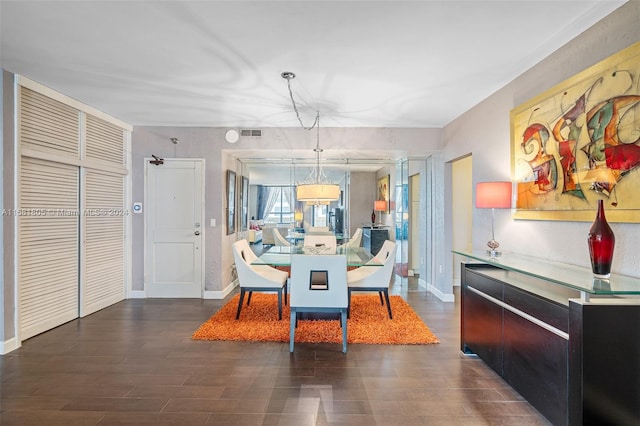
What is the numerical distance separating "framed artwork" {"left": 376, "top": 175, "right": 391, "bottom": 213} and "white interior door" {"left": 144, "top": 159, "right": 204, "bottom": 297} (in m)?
3.12

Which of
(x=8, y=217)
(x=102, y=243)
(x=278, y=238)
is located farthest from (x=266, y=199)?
(x=8, y=217)

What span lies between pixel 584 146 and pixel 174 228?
16.0ft

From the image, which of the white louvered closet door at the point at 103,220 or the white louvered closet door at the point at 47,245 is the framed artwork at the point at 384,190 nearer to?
the white louvered closet door at the point at 103,220

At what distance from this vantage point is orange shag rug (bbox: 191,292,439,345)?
3.20 m

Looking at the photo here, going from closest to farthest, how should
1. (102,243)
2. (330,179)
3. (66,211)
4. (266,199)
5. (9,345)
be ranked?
(9,345)
(66,211)
(102,243)
(330,179)
(266,199)

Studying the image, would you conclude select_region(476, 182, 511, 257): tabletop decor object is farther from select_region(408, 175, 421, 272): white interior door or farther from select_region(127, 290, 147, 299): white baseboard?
select_region(127, 290, 147, 299): white baseboard

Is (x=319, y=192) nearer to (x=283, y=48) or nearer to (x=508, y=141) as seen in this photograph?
(x=283, y=48)

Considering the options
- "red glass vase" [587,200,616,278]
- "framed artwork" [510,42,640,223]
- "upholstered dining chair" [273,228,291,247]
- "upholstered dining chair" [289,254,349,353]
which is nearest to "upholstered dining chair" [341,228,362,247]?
"upholstered dining chair" [273,228,291,247]

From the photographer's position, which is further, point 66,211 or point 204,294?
point 204,294

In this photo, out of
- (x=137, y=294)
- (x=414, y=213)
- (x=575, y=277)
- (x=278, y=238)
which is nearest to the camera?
(x=575, y=277)

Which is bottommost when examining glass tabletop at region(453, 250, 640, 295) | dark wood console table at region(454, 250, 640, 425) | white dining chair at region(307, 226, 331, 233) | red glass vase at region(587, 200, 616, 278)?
dark wood console table at region(454, 250, 640, 425)

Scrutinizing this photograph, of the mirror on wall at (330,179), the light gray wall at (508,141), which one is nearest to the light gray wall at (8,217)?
the mirror on wall at (330,179)

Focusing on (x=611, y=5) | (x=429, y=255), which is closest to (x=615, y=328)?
(x=611, y=5)

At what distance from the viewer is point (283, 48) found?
248 cm
